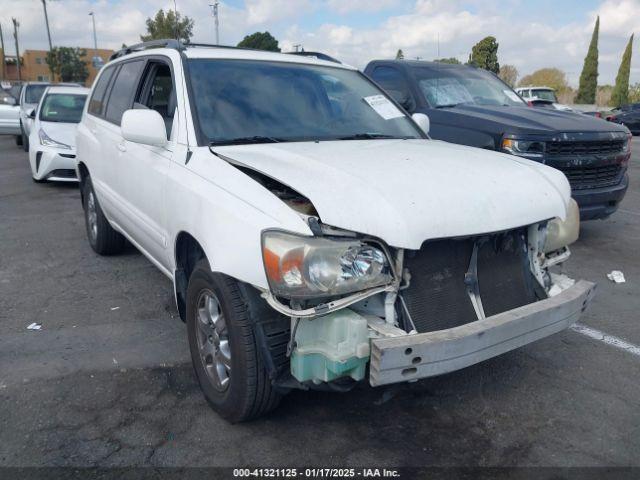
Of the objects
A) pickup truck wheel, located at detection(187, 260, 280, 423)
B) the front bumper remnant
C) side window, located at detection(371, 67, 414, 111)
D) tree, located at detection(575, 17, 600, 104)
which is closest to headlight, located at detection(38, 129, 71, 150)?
side window, located at detection(371, 67, 414, 111)

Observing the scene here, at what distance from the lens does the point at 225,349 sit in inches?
116

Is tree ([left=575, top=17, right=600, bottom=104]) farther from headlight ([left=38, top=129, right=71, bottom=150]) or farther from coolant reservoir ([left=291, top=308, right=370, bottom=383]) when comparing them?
coolant reservoir ([left=291, top=308, right=370, bottom=383])

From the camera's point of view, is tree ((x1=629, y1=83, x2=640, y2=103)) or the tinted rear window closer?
the tinted rear window

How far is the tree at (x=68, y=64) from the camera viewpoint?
5668 centimetres

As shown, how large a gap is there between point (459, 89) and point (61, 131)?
6437 mm

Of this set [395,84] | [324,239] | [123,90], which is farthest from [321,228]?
[395,84]

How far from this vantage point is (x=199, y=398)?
3270 mm

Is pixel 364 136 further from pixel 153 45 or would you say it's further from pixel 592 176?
pixel 592 176

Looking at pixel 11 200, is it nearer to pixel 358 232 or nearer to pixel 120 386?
pixel 120 386

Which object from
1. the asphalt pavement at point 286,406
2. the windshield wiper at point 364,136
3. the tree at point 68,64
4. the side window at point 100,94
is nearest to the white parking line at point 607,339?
the asphalt pavement at point 286,406

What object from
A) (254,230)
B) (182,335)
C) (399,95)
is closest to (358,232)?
(254,230)

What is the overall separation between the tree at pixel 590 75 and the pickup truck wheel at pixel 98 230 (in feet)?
138

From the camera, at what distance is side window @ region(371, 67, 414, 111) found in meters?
7.29

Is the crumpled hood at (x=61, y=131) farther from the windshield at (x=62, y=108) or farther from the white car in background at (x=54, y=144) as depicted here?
the windshield at (x=62, y=108)
